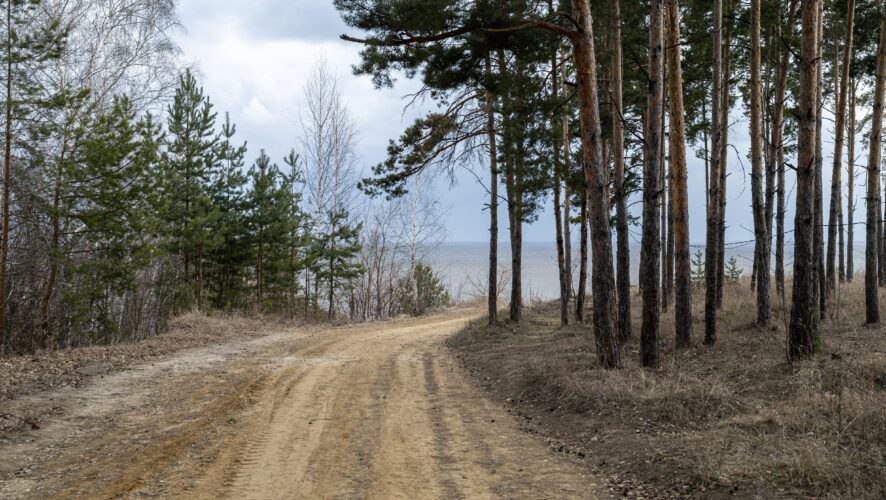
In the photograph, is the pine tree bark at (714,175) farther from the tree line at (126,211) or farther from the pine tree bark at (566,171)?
the tree line at (126,211)

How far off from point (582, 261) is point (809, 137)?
8862 millimetres

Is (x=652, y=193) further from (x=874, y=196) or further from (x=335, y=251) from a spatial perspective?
(x=335, y=251)

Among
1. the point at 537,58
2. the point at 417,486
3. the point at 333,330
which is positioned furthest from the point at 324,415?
the point at 333,330

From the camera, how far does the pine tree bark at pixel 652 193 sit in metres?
9.70

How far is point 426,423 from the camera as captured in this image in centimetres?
779

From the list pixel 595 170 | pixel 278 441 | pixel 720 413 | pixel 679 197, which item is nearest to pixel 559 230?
pixel 679 197

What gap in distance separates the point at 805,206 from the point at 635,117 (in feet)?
31.7

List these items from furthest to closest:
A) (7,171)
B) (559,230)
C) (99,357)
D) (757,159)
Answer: (559,230), (7,171), (757,159), (99,357)

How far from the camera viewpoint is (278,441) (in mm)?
6875

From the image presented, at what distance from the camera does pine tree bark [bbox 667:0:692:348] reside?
11200 mm

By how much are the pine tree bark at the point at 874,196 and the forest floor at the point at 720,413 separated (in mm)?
577

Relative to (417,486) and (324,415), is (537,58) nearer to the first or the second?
(324,415)

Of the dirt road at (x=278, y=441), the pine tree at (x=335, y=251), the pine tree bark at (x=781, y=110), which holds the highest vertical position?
the pine tree bark at (x=781, y=110)

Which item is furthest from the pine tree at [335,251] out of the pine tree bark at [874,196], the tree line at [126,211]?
the pine tree bark at [874,196]
